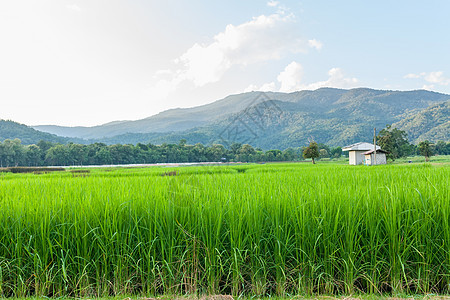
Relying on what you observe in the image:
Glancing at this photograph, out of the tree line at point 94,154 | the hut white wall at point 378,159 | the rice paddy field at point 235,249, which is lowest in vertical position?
the hut white wall at point 378,159

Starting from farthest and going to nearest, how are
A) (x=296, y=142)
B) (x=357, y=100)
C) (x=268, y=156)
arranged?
(x=357, y=100) → (x=296, y=142) → (x=268, y=156)

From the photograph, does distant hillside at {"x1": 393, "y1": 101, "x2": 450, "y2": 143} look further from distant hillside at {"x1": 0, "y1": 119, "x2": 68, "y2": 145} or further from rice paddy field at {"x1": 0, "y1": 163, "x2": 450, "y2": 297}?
distant hillside at {"x1": 0, "y1": 119, "x2": 68, "y2": 145}

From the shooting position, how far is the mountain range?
17.4 ft

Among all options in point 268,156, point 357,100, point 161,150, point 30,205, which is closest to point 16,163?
point 161,150

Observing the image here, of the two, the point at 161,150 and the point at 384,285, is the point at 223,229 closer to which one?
the point at 384,285

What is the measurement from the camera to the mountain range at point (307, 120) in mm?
5296

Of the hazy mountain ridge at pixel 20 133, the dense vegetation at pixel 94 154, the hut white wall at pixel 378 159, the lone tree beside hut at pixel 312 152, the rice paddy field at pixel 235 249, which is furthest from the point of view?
the hazy mountain ridge at pixel 20 133

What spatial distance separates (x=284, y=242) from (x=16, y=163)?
82.9m

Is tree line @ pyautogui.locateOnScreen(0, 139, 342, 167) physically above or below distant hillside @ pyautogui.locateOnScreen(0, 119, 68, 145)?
below

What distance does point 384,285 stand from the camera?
231 centimetres

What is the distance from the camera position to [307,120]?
77.5 m

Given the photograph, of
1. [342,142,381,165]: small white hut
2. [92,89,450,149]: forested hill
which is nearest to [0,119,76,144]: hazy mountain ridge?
[92,89,450,149]: forested hill

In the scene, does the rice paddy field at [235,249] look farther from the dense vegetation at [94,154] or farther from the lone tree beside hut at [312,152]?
the dense vegetation at [94,154]

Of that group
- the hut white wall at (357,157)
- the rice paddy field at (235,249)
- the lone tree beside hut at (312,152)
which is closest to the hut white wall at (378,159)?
the hut white wall at (357,157)
